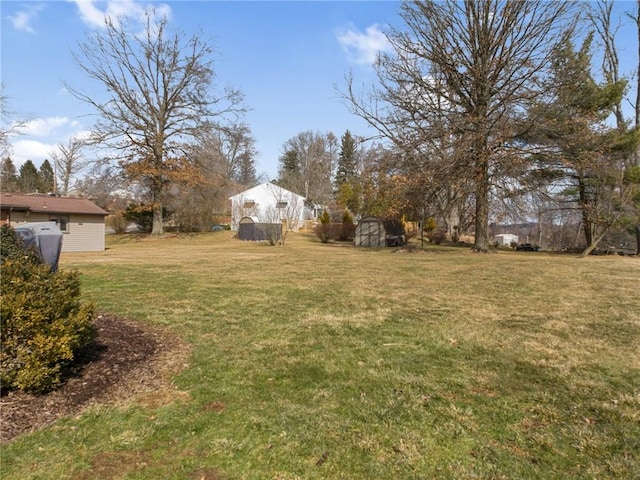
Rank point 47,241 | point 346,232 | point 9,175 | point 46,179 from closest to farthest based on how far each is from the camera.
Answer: point 47,241 → point 346,232 → point 9,175 → point 46,179

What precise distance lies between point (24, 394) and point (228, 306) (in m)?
3.35

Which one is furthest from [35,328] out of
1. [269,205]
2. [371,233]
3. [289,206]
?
[269,205]

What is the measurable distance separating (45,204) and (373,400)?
23.0 m

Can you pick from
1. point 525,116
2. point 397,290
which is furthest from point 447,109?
point 397,290

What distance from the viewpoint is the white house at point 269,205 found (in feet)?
117

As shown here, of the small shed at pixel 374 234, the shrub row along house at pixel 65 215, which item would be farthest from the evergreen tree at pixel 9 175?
the small shed at pixel 374 234

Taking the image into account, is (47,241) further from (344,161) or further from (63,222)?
(344,161)

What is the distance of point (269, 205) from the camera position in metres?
39.3

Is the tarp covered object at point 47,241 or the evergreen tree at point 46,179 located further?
the evergreen tree at point 46,179

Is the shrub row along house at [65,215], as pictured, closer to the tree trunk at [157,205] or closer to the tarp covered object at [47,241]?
the tree trunk at [157,205]

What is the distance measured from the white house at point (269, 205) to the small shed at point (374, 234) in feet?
27.6

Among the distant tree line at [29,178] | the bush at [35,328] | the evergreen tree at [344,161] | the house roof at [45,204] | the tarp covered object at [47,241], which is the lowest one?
the bush at [35,328]

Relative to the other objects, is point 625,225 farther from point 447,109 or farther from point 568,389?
point 568,389

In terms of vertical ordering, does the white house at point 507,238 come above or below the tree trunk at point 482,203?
below
